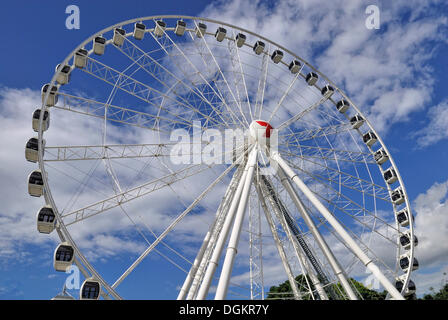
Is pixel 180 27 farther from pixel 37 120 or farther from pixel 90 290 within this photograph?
pixel 90 290

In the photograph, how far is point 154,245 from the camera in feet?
55.8

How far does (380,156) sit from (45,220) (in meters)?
22.4

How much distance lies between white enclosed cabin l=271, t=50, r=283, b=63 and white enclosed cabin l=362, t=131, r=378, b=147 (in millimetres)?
8822

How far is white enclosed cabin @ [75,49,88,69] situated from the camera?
19.0m

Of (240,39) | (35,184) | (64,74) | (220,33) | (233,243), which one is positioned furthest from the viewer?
(240,39)

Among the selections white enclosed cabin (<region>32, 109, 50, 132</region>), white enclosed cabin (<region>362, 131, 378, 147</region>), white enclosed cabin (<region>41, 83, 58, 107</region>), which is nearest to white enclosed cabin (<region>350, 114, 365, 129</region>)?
white enclosed cabin (<region>362, 131, 378, 147</region>)

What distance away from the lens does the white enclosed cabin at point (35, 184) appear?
14867mm

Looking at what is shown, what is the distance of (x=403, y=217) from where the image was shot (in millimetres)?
23625

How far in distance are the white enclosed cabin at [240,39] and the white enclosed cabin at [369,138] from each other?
464 inches

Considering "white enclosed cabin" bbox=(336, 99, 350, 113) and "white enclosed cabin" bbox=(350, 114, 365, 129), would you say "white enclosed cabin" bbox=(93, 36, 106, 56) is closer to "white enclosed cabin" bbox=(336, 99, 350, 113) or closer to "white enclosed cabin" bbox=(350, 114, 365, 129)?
"white enclosed cabin" bbox=(336, 99, 350, 113)

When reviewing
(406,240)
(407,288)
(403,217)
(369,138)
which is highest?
(369,138)

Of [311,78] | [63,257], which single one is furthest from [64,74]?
[311,78]
